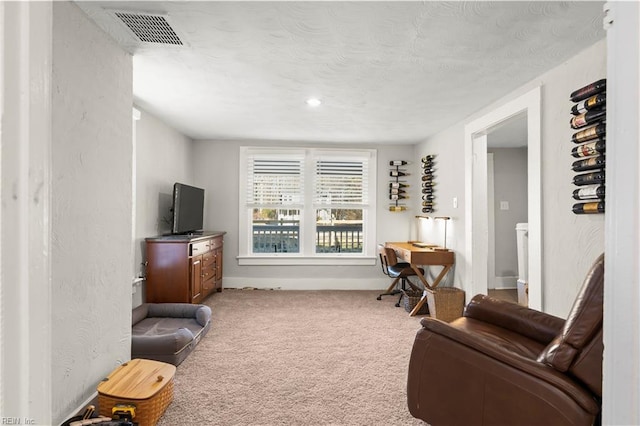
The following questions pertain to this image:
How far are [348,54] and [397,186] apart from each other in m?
3.37

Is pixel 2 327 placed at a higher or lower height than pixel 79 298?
higher

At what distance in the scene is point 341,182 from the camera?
18.3 feet

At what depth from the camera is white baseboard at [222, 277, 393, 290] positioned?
536cm

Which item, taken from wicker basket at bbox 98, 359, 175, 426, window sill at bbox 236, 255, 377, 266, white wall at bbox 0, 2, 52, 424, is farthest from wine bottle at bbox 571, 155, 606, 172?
window sill at bbox 236, 255, 377, 266

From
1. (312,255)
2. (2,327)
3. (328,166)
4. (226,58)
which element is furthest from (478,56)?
(312,255)

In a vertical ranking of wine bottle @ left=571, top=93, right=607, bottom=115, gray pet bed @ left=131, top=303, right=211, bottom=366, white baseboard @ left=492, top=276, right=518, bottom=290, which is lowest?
white baseboard @ left=492, top=276, right=518, bottom=290

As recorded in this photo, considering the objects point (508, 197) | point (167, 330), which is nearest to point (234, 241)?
point (167, 330)

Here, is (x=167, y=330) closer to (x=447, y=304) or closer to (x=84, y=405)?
(x=84, y=405)

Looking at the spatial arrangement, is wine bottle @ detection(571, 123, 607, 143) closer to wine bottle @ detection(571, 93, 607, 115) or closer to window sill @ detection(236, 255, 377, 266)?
wine bottle @ detection(571, 93, 607, 115)

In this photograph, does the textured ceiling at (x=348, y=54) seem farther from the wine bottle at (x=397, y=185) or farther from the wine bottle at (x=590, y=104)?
the wine bottle at (x=397, y=185)

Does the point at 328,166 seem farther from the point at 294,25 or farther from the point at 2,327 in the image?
the point at 2,327

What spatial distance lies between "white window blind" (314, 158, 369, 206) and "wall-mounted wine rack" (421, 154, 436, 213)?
96 centimetres

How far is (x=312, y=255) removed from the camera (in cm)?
549

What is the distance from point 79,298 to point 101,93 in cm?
121
